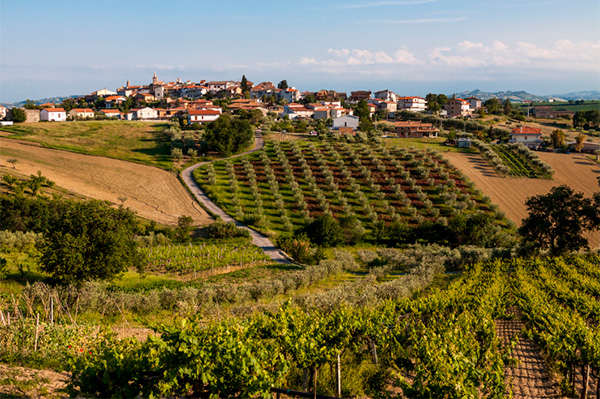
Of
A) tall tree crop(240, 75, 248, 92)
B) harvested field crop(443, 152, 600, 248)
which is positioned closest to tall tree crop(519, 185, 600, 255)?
harvested field crop(443, 152, 600, 248)

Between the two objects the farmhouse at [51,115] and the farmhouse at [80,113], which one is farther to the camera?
the farmhouse at [80,113]

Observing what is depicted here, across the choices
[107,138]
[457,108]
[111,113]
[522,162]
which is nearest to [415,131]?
[522,162]

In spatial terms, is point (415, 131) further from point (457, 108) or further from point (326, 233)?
point (326, 233)

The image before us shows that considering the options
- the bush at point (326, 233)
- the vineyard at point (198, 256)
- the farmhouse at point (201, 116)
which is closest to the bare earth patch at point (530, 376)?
the vineyard at point (198, 256)

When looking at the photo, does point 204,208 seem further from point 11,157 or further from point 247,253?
point 11,157

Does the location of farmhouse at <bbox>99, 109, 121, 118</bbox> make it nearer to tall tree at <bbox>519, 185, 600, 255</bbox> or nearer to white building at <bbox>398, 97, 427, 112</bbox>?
white building at <bbox>398, 97, 427, 112</bbox>

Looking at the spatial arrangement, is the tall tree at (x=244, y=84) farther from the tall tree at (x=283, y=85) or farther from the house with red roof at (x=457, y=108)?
the house with red roof at (x=457, y=108)

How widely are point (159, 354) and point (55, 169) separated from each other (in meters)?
61.4

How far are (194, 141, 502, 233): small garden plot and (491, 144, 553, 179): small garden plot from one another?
11.0 metres

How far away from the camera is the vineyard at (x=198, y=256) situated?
33688mm

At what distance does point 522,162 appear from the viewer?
2867 inches

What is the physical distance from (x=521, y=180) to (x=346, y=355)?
5893 cm

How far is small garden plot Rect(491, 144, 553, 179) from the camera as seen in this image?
220ft

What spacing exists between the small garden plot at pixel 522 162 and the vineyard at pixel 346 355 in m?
51.8
